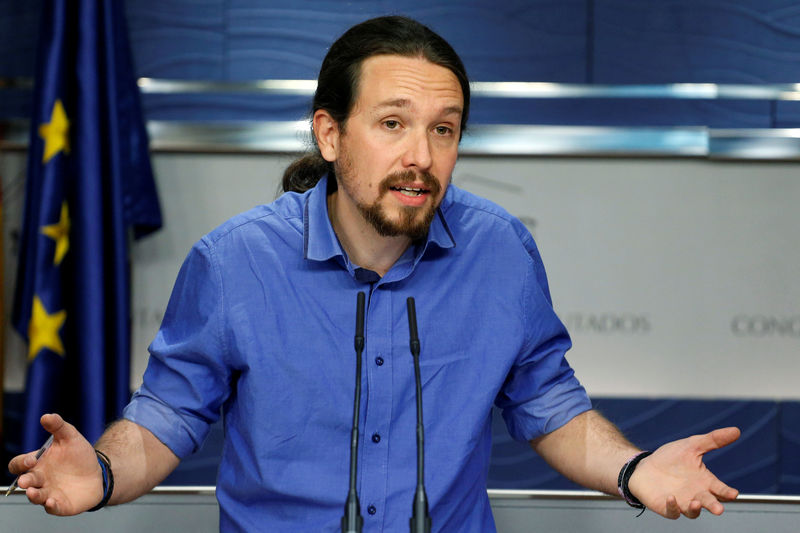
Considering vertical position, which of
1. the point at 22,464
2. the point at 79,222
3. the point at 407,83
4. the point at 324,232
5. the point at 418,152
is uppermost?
the point at 407,83

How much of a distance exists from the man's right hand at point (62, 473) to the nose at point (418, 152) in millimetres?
666

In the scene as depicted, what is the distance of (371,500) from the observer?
1.42 metres

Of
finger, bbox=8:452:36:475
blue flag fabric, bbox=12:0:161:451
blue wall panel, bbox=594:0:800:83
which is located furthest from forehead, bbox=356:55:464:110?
blue wall panel, bbox=594:0:800:83

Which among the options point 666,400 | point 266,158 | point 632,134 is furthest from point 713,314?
point 266,158

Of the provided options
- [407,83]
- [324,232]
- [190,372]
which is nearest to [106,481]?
[190,372]

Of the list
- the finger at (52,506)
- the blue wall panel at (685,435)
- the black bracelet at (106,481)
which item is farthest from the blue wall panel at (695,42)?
the finger at (52,506)

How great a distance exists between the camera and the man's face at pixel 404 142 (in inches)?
58.2

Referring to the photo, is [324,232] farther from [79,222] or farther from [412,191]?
[79,222]

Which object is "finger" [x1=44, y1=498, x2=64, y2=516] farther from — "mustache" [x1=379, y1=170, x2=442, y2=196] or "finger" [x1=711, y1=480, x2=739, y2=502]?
"finger" [x1=711, y1=480, x2=739, y2=502]

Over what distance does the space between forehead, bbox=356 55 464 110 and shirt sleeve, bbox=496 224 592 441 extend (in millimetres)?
372

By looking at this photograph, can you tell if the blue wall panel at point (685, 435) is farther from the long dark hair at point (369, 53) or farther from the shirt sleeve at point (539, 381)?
the long dark hair at point (369, 53)

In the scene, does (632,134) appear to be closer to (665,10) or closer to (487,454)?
(665,10)

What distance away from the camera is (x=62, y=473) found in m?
1.25

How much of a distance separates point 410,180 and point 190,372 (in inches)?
19.4
